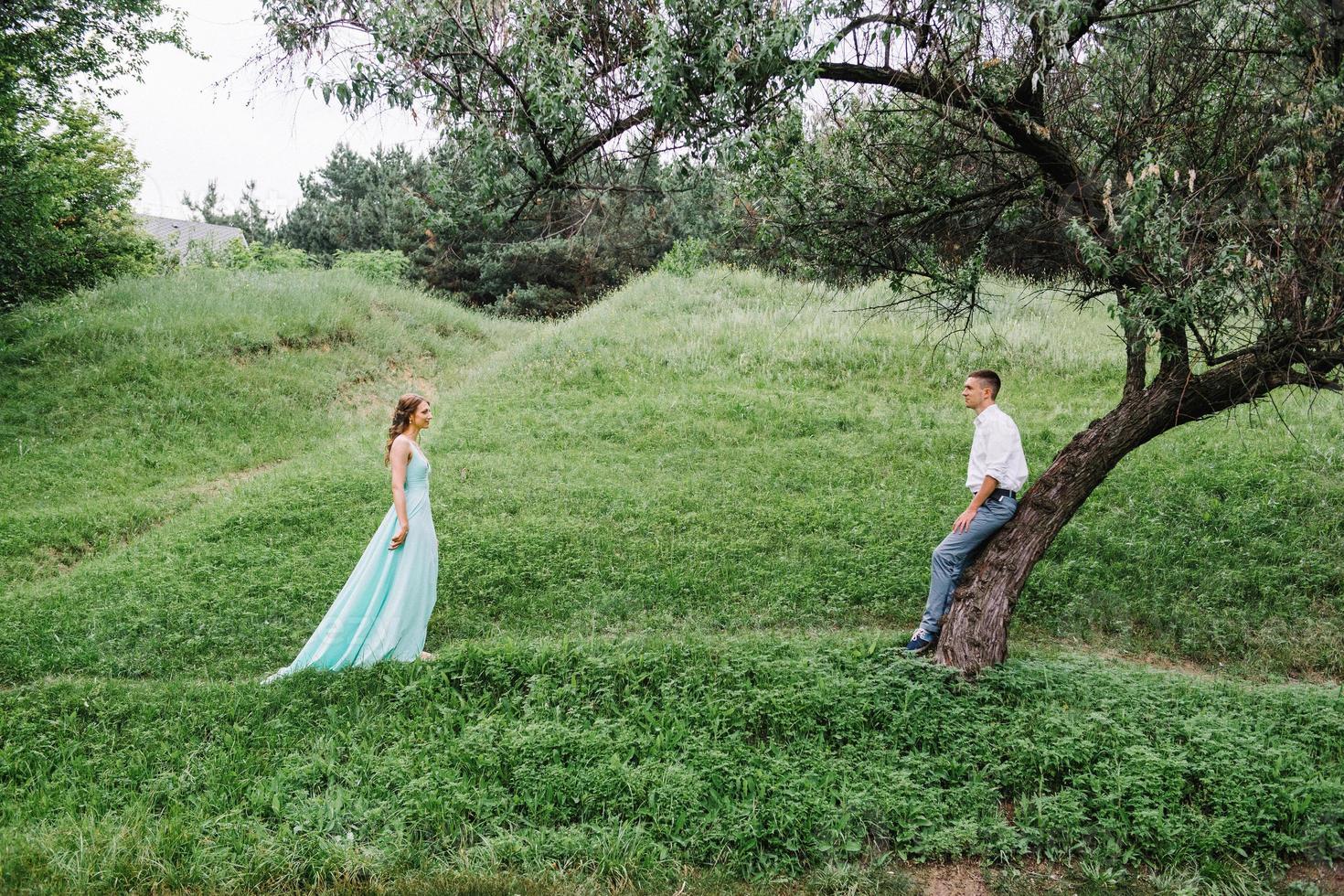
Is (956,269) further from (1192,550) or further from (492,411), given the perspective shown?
(492,411)

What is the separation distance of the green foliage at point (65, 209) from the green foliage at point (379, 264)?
675 centimetres

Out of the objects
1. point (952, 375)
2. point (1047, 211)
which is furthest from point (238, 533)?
point (952, 375)

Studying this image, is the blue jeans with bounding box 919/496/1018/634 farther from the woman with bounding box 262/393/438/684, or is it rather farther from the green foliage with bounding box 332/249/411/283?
the green foliage with bounding box 332/249/411/283

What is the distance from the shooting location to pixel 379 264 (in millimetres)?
33125

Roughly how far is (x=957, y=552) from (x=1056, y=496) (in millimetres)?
967

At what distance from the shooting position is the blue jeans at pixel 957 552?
23.1 ft

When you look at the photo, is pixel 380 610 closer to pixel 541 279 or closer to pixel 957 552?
pixel 957 552

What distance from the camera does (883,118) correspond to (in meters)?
9.32

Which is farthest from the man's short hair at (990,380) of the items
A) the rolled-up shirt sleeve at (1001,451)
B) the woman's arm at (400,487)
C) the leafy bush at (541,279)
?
the leafy bush at (541,279)

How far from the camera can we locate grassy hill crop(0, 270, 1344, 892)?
5.12 meters

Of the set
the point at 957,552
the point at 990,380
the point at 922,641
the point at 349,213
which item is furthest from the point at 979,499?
the point at 349,213

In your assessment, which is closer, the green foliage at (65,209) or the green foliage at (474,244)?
the green foliage at (65,209)

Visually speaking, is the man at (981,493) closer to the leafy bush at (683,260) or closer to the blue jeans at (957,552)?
the blue jeans at (957,552)

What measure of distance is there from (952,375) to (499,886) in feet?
46.3
